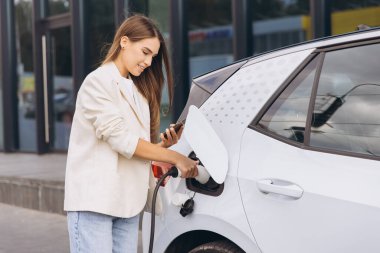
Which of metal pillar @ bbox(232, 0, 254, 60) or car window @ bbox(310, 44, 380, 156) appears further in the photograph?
metal pillar @ bbox(232, 0, 254, 60)

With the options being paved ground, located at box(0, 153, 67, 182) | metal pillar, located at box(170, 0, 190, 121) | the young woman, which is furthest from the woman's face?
metal pillar, located at box(170, 0, 190, 121)

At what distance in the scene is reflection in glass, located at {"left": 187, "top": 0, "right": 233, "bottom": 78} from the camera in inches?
372

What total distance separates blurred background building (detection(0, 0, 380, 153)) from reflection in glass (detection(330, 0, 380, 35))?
0.05 ft

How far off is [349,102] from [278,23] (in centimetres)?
757

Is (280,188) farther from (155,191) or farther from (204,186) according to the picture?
(155,191)

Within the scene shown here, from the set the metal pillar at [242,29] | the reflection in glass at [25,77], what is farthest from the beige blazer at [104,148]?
the reflection in glass at [25,77]

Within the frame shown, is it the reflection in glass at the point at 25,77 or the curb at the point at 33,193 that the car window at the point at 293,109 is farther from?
the reflection in glass at the point at 25,77

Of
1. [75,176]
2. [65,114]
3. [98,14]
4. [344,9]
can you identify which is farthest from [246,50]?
[75,176]

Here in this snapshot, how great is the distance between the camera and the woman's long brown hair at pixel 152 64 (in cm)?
267

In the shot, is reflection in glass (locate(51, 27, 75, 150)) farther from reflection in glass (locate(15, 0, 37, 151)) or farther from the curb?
the curb

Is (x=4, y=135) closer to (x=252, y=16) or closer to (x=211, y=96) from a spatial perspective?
(x=252, y=16)

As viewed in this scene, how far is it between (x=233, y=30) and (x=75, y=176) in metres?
6.33

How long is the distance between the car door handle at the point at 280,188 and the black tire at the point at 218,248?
32cm

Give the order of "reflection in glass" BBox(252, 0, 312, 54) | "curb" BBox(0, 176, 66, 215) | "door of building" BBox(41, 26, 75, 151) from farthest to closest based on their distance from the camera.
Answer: "door of building" BBox(41, 26, 75, 151)
"reflection in glass" BBox(252, 0, 312, 54)
"curb" BBox(0, 176, 66, 215)
